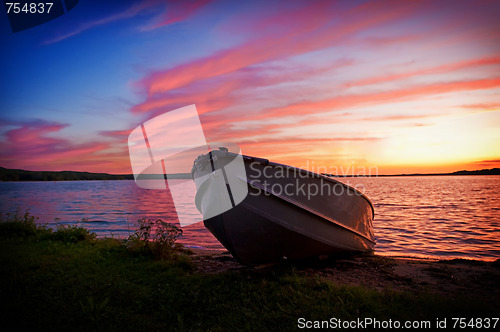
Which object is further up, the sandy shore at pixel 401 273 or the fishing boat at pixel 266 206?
the fishing boat at pixel 266 206

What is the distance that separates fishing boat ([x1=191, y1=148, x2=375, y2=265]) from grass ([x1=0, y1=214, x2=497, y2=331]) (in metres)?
0.68

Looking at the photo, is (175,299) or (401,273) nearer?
(175,299)

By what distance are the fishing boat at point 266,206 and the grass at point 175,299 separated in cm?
68

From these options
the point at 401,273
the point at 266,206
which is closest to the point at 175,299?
the point at 266,206

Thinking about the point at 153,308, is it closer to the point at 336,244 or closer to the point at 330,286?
the point at 330,286

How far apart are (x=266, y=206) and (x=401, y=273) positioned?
3.70 metres

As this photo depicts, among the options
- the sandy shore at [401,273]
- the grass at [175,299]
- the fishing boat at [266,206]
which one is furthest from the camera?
the fishing boat at [266,206]

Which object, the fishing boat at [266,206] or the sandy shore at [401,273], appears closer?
the sandy shore at [401,273]

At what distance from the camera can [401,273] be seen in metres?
6.19

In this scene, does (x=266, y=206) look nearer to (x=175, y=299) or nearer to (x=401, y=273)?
(x=175, y=299)

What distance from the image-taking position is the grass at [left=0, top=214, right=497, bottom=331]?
12.2 ft

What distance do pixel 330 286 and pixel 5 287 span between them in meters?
5.76

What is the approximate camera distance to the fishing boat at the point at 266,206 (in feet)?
17.5

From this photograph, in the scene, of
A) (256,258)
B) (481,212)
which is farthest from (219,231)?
(481,212)
